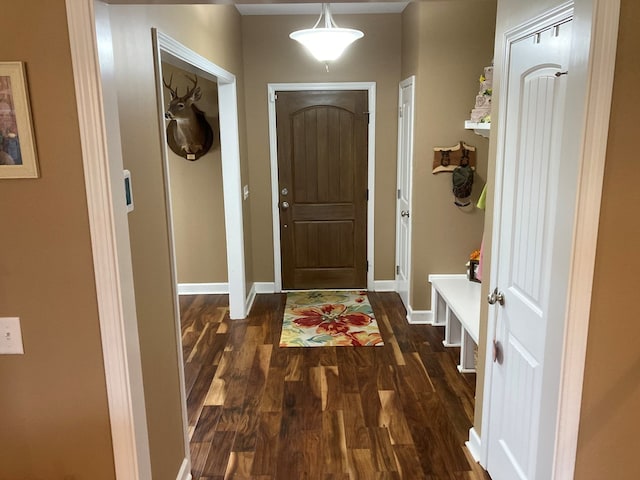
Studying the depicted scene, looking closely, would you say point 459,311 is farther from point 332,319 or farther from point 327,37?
point 327,37

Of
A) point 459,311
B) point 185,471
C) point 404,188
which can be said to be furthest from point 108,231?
point 404,188

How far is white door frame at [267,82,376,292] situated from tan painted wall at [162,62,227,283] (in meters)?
0.52

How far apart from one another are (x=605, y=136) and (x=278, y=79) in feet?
12.8

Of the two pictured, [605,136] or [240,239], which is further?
[240,239]

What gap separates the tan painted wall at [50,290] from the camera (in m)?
1.31

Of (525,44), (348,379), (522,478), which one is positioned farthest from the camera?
(348,379)

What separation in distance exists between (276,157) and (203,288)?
158 centimetres

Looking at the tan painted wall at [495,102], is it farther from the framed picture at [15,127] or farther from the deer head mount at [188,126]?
the deer head mount at [188,126]

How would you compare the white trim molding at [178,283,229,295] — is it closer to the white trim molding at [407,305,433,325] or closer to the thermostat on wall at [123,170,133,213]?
the white trim molding at [407,305,433,325]

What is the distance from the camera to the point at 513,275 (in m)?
2.18

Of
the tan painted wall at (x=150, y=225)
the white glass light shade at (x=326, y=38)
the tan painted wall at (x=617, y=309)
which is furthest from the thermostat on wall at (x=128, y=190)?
the white glass light shade at (x=326, y=38)

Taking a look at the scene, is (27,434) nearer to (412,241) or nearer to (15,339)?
(15,339)

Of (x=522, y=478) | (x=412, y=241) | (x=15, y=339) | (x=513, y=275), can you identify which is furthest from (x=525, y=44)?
(x=412, y=241)

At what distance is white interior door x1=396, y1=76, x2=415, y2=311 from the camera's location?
175 inches
